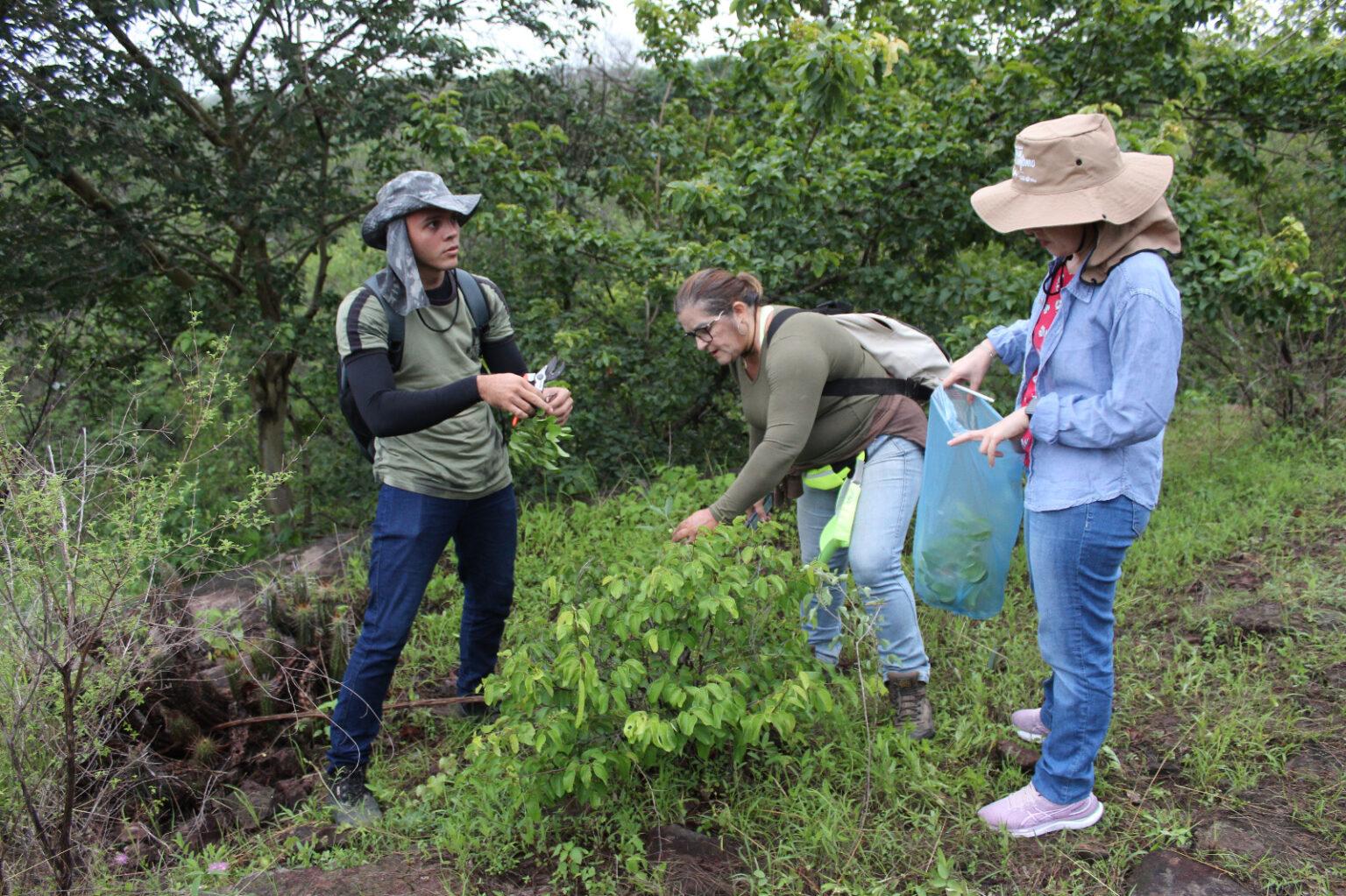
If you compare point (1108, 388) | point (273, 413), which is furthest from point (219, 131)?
point (1108, 388)

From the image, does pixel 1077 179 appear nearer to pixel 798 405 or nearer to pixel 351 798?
pixel 798 405

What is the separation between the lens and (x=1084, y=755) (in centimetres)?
242

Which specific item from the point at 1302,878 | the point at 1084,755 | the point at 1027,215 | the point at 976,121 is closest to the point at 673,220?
the point at 976,121

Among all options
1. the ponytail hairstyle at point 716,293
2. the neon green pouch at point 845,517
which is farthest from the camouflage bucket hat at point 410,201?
the neon green pouch at point 845,517

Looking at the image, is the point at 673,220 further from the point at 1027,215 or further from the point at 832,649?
the point at 1027,215

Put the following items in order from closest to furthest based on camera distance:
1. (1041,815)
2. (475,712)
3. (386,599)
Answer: (1041,815)
(386,599)
(475,712)

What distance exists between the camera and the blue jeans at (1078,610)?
221 cm

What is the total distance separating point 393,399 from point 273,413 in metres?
4.86

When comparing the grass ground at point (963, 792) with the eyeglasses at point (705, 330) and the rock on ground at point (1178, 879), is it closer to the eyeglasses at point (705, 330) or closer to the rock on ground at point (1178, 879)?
the rock on ground at point (1178, 879)

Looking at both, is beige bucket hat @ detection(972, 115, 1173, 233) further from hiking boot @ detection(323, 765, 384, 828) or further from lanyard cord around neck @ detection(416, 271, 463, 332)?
hiking boot @ detection(323, 765, 384, 828)

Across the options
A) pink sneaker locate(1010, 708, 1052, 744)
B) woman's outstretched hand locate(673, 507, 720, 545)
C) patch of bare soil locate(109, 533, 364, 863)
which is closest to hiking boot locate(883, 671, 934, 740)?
pink sneaker locate(1010, 708, 1052, 744)

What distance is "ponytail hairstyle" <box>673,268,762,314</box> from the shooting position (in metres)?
2.76

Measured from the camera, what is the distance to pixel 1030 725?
119 inches

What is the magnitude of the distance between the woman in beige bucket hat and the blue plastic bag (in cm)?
23
